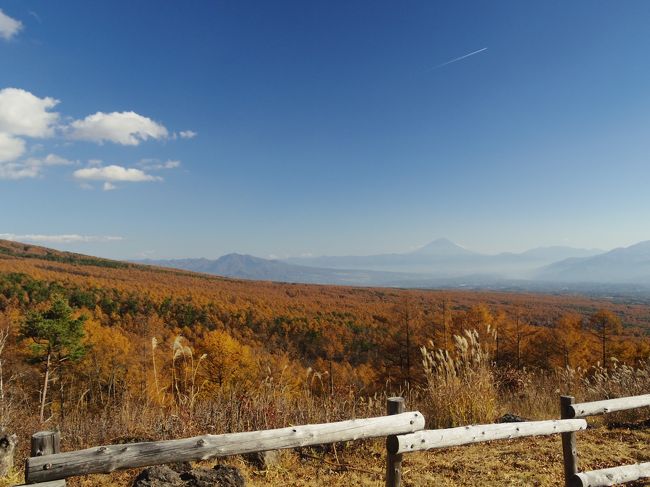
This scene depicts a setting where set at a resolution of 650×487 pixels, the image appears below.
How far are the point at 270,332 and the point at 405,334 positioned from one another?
3528 centimetres

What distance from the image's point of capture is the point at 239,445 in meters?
3.06

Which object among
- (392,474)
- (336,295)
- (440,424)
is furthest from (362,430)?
(336,295)

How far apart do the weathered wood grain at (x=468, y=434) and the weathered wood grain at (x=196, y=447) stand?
0.10 metres

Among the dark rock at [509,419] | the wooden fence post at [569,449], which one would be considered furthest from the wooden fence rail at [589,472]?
the dark rock at [509,419]

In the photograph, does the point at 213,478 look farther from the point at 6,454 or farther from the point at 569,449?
the point at 569,449

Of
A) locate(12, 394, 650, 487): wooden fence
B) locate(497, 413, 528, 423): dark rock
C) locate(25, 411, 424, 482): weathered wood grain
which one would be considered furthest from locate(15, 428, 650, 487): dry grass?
locate(25, 411, 424, 482): weathered wood grain

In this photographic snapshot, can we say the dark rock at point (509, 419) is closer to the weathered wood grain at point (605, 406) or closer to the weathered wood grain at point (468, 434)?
the weathered wood grain at point (605, 406)

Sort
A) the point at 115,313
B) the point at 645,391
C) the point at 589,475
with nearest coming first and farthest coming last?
the point at 589,475 < the point at 645,391 < the point at 115,313

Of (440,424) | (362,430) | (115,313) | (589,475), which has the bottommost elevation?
(115,313)

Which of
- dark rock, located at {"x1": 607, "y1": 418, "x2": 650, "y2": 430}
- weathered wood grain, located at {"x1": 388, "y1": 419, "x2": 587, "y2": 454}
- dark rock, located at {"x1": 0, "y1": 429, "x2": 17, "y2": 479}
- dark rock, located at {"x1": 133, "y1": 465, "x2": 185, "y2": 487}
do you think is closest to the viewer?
weathered wood grain, located at {"x1": 388, "y1": 419, "x2": 587, "y2": 454}

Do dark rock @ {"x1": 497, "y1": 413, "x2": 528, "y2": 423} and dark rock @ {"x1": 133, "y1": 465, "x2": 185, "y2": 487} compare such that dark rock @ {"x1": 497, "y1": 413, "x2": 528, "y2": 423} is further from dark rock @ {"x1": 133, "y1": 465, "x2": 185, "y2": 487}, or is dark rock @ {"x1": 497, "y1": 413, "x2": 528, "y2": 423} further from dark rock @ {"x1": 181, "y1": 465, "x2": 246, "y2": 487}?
dark rock @ {"x1": 133, "y1": 465, "x2": 185, "y2": 487}

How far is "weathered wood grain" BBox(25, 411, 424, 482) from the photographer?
268cm

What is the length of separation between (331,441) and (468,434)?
146 cm

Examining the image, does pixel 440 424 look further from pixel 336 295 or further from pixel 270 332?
pixel 336 295
